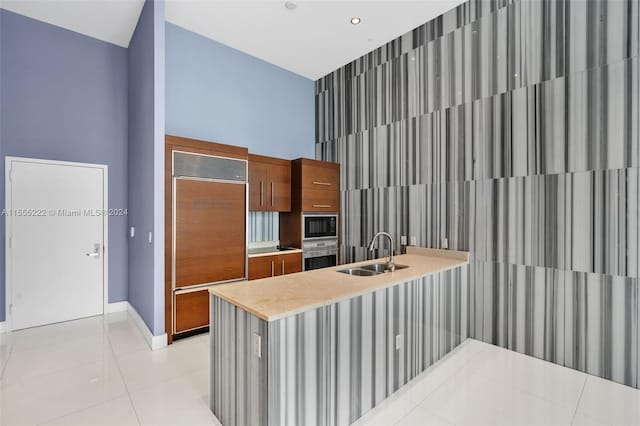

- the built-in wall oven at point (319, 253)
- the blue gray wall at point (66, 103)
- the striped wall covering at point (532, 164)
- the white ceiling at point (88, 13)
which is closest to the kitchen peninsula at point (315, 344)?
the striped wall covering at point (532, 164)

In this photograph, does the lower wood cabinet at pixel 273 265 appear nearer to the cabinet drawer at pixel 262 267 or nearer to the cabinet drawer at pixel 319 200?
the cabinet drawer at pixel 262 267

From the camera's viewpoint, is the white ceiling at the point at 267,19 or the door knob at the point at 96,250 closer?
→ the white ceiling at the point at 267,19

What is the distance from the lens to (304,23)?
3.61 meters

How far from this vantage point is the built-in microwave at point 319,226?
170 inches

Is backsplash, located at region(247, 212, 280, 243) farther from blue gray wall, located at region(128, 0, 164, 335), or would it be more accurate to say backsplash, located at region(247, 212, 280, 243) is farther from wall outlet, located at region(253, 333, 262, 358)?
wall outlet, located at region(253, 333, 262, 358)

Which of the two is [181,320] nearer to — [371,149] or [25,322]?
[25,322]

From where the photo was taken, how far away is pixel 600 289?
2482 millimetres

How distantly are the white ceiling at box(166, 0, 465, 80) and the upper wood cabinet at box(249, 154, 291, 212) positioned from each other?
1523 mm

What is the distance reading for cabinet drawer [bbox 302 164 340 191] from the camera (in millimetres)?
4320

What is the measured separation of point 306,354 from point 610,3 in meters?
3.46

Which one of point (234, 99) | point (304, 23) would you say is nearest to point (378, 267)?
point (304, 23)

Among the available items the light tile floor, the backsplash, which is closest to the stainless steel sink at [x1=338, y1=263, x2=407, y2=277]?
the light tile floor

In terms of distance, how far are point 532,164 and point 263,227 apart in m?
3.31

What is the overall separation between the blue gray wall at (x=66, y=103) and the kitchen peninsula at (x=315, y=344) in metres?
3.18
